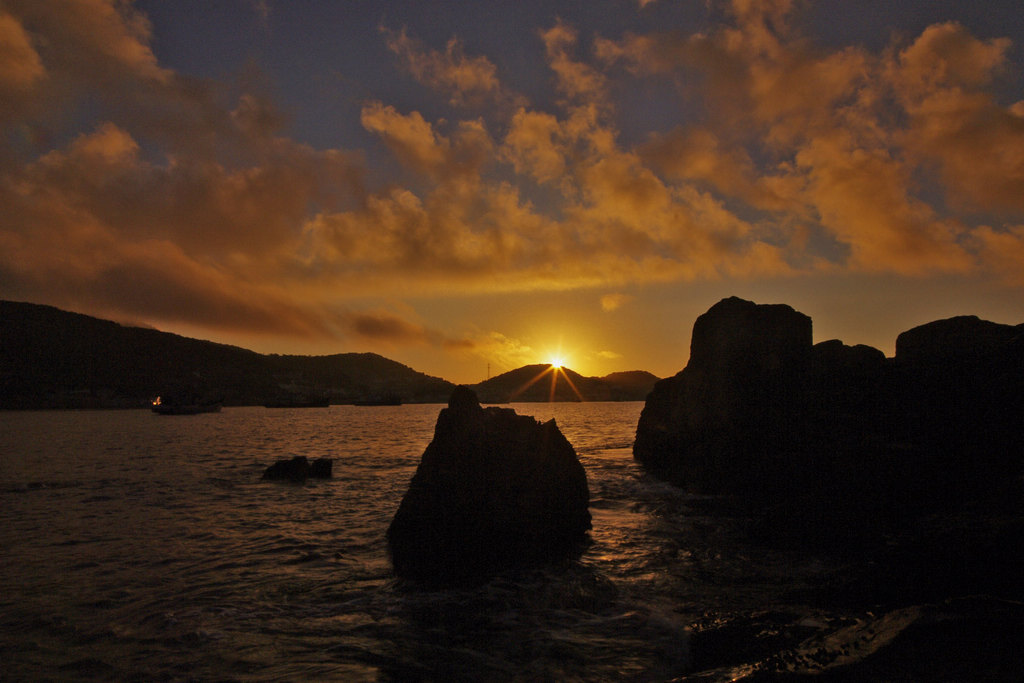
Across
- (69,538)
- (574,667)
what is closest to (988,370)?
(574,667)

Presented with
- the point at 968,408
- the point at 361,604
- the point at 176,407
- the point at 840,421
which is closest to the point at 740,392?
the point at 840,421

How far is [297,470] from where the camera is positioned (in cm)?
2619

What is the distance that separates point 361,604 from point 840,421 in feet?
66.6

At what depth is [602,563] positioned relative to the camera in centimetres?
1226

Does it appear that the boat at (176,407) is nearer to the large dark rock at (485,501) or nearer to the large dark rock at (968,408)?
the large dark rock at (485,501)

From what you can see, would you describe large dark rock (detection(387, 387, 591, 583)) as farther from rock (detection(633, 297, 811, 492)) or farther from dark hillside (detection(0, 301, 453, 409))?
dark hillside (detection(0, 301, 453, 409))

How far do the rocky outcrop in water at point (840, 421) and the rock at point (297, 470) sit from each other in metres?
18.2

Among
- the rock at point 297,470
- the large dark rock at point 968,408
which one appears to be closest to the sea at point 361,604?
the large dark rock at point 968,408

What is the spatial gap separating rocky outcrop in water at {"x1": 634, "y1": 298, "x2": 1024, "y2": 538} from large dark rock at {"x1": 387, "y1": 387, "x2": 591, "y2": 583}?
6016mm

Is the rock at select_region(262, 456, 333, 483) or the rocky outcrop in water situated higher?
the rocky outcrop in water

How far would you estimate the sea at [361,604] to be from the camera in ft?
23.1

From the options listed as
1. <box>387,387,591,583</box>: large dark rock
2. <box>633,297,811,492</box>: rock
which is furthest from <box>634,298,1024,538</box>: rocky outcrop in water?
<box>387,387,591,583</box>: large dark rock

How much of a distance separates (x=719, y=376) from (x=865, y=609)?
1843 centimetres

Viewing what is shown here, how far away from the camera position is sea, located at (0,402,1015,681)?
23.1 feet
